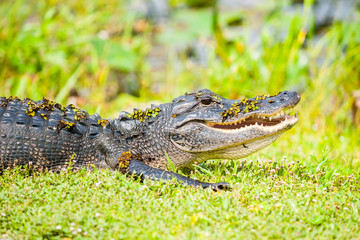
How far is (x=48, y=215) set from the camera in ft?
9.29

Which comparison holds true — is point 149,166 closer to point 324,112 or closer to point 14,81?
point 324,112

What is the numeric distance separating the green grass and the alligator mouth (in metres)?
0.44

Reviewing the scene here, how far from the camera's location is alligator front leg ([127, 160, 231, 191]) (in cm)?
334

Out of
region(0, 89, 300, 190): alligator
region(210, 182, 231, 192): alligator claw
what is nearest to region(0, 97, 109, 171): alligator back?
region(0, 89, 300, 190): alligator

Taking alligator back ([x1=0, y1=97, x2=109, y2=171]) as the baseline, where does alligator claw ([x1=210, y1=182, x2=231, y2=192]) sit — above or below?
below

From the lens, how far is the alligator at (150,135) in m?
3.57

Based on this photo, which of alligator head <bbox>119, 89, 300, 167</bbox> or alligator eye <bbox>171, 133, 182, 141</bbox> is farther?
alligator eye <bbox>171, 133, 182, 141</bbox>

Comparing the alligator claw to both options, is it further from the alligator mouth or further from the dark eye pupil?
the dark eye pupil

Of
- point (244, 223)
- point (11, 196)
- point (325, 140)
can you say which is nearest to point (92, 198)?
point (11, 196)

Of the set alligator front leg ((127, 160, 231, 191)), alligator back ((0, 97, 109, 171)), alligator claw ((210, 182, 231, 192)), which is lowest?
alligator claw ((210, 182, 231, 192))

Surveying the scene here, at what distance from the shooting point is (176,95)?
26.1 ft

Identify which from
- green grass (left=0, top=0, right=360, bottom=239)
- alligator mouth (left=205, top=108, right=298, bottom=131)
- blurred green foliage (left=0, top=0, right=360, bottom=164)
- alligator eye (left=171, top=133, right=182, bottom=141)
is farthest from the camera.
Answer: blurred green foliage (left=0, top=0, right=360, bottom=164)

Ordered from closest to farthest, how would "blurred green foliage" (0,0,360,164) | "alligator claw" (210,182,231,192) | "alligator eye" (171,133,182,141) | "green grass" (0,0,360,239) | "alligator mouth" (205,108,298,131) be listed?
"green grass" (0,0,360,239), "alligator claw" (210,182,231,192), "alligator mouth" (205,108,298,131), "alligator eye" (171,133,182,141), "blurred green foliage" (0,0,360,164)

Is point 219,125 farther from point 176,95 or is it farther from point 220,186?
point 176,95
